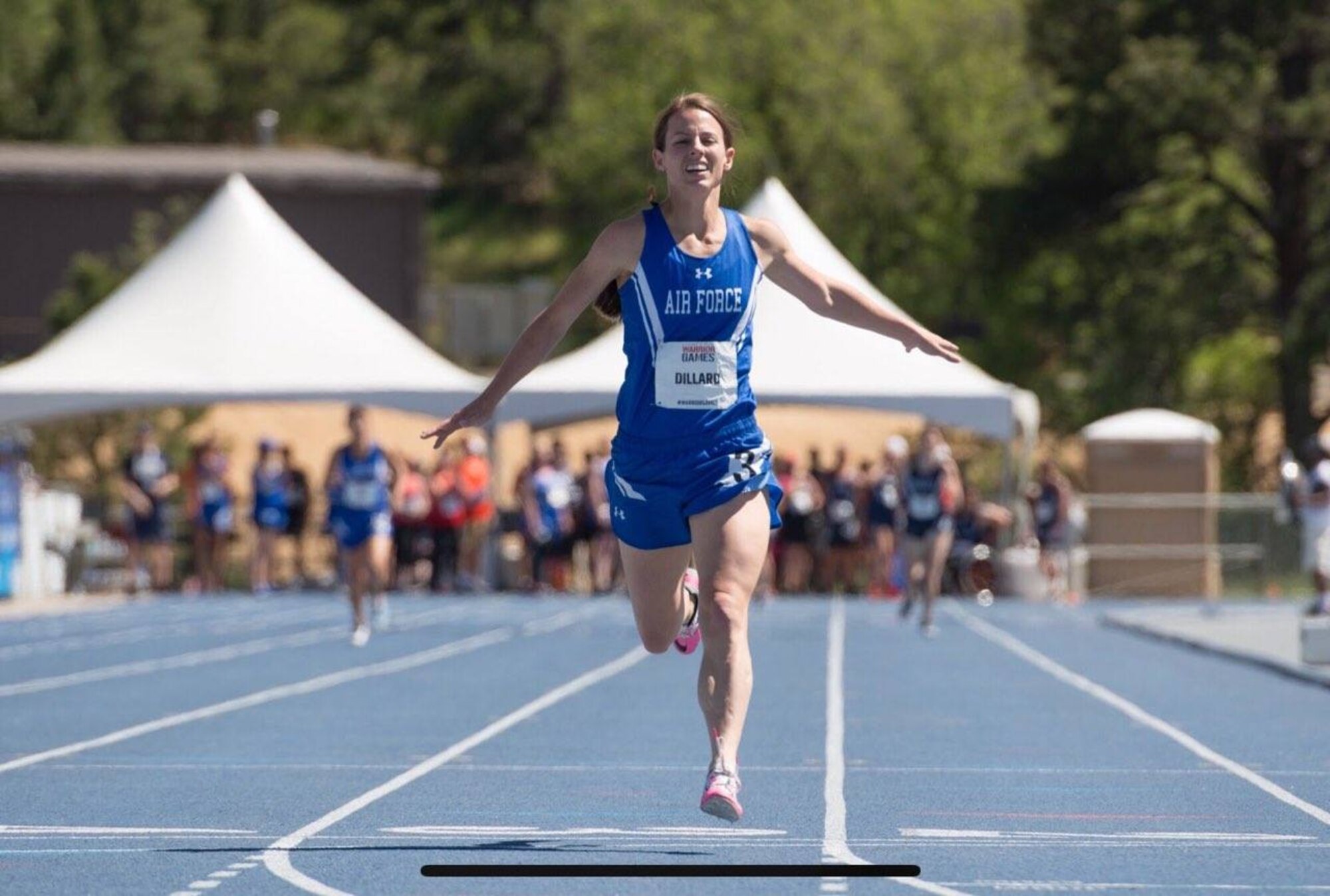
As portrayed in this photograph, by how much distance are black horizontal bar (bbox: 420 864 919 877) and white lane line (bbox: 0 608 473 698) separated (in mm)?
9621

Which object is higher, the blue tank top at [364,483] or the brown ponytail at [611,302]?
the brown ponytail at [611,302]

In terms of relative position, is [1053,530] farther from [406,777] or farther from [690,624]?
[690,624]

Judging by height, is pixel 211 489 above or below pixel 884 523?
above

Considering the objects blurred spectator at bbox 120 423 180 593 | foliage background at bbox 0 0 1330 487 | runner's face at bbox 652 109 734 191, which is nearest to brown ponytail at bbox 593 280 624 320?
runner's face at bbox 652 109 734 191

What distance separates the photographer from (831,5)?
215 ft

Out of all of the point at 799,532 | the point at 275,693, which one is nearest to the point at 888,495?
the point at 799,532

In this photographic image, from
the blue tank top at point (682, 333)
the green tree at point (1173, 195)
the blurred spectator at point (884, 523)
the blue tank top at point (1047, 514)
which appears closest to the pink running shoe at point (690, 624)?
the blue tank top at point (682, 333)

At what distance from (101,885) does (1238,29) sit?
4278 centimetres

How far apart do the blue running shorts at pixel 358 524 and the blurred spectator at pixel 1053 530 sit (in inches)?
555

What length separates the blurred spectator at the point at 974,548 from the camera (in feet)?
119

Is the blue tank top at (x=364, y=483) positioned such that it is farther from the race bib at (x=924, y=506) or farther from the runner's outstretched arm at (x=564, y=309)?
the runner's outstretched arm at (x=564, y=309)

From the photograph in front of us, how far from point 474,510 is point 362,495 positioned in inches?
535

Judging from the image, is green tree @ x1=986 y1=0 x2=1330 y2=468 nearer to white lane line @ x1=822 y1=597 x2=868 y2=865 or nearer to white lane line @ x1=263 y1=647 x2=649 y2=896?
white lane line @ x1=822 y1=597 x2=868 y2=865

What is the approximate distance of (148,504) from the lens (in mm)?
33688
